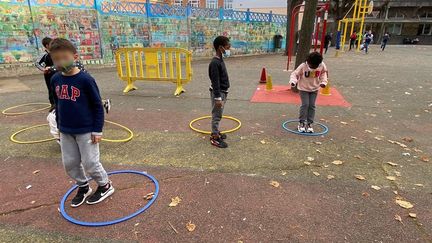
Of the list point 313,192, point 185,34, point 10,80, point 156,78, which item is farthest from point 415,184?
point 185,34

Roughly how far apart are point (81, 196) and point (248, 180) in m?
2.02

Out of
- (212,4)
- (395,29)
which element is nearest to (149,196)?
(212,4)

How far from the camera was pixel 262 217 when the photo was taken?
3129mm

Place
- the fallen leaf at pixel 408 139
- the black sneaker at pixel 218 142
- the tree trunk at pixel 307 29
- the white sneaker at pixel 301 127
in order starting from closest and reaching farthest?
the black sneaker at pixel 218 142, the fallen leaf at pixel 408 139, the white sneaker at pixel 301 127, the tree trunk at pixel 307 29

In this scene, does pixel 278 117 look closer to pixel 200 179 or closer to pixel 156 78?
pixel 200 179

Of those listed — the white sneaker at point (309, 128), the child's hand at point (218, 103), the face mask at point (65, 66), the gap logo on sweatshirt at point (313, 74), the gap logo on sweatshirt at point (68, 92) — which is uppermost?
the face mask at point (65, 66)

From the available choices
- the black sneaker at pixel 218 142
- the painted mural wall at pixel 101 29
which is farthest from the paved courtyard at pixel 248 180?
the painted mural wall at pixel 101 29

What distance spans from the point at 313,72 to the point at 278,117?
5.00ft

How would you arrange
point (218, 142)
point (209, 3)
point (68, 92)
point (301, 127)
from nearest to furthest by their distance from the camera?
point (68, 92) < point (218, 142) < point (301, 127) < point (209, 3)

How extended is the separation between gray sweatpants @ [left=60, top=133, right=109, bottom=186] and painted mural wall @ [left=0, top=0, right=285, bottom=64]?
1084cm

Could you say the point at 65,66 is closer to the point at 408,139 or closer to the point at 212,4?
the point at 408,139

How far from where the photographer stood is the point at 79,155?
10.6 ft

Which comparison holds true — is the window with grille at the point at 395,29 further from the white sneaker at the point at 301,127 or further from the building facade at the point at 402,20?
the white sneaker at the point at 301,127

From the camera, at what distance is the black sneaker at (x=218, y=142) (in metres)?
4.95
